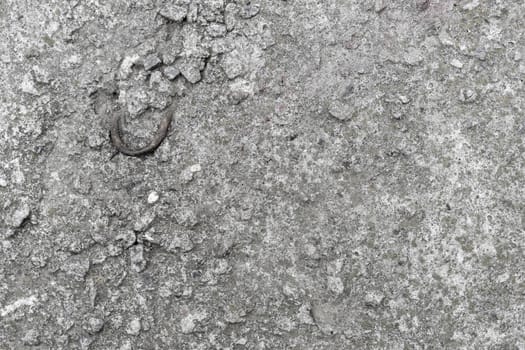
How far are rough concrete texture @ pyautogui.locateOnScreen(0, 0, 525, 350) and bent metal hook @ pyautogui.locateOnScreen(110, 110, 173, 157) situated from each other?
0.02m

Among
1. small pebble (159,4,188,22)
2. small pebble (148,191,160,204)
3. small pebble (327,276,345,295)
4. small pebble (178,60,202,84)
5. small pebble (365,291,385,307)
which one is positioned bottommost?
small pebble (365,291,385,307)

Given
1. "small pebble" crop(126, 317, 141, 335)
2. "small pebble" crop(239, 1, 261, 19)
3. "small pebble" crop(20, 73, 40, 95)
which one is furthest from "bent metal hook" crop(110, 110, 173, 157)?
"small pebble" crop(126, 317, 141, 335)

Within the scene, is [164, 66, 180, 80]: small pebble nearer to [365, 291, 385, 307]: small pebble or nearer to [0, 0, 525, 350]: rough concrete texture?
[0, 0, 525, 350]: rough concrete texture

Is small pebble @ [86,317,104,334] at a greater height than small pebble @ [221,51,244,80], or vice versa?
small pebble @ [221,51,244,80]

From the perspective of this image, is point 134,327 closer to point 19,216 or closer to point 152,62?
point 19,216

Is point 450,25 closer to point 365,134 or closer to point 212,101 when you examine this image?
point 365,134

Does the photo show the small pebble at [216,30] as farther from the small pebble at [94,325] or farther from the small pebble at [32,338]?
the small pebble at [32,338]

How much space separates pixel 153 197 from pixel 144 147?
0.14 meters

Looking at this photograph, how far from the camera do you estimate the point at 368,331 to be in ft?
4.66

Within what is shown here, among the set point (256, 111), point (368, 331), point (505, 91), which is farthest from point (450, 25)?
point (368, 331)

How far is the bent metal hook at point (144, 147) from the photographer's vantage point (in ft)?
4.74

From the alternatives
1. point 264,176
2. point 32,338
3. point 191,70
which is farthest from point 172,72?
point 32,338

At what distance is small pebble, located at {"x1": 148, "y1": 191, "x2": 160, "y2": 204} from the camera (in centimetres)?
145

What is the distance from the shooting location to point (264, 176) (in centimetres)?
144
